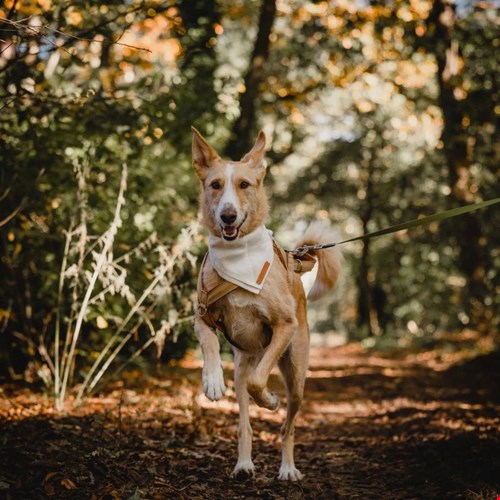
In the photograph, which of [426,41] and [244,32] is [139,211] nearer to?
[426,41]

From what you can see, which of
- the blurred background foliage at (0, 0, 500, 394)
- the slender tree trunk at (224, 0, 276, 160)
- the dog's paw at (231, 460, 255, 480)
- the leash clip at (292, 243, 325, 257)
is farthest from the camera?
the slender tree trunk at (224, 0, 276, 160)

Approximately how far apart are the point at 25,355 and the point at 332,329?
1785 inches

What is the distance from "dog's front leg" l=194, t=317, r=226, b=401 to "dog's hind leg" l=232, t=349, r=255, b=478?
564 mm

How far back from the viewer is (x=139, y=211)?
752 centimetres

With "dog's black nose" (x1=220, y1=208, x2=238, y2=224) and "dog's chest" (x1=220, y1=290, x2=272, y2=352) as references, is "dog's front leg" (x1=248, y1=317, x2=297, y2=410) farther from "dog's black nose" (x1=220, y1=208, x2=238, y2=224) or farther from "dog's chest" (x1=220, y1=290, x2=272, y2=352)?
"dog's black nose" (x1=220, y1=208, x2=238, y2=224)

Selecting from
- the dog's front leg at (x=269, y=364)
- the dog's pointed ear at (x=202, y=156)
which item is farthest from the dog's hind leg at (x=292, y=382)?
the dog's pointed ear at (x=202, y=156)

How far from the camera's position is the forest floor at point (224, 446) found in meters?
3.96

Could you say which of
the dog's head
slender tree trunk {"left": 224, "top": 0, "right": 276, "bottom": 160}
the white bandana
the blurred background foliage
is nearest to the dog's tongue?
the dog's head

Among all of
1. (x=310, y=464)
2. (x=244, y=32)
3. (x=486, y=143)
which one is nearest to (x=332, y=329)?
(x=244, y=32)

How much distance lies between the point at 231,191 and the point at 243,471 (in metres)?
2.23

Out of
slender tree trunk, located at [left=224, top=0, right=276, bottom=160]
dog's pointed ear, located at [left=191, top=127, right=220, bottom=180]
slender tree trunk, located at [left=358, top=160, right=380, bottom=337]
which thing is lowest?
slender tree trunk, located at [left=358, top=160, right=380, bottom=337]

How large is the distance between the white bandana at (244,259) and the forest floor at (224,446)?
1583 millimetres

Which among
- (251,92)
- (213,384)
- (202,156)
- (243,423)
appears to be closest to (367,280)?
(251,92)

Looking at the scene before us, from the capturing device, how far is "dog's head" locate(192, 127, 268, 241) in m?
4.12
